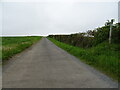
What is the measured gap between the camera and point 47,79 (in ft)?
17.8

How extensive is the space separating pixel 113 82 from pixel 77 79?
1280 mm

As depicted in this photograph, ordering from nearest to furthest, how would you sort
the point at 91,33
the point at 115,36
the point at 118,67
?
the point at 118,67
the point at 115,36
the point at 91,33

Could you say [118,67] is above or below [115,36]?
below

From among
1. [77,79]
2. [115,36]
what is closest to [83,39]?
[115,36]

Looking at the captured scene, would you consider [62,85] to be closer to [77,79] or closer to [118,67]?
[77,79]

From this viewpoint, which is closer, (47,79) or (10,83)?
(10,83)

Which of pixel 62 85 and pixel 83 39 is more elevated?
pixel 83 39

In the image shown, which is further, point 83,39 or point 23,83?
point 83,39

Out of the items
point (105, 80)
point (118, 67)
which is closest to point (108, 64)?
point (118, 67)

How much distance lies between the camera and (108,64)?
290 inches

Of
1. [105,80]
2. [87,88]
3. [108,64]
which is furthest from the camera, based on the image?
[108,64]

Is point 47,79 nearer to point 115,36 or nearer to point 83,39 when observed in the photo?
point 115,36

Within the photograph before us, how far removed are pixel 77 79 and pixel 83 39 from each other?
14.9 metres

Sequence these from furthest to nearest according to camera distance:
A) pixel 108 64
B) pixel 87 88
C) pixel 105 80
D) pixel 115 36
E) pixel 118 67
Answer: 1. pixel 115 36
2. pixel 108 64
3. pixel 118 67
4. pixel 105 80
5. pixel 87 88
